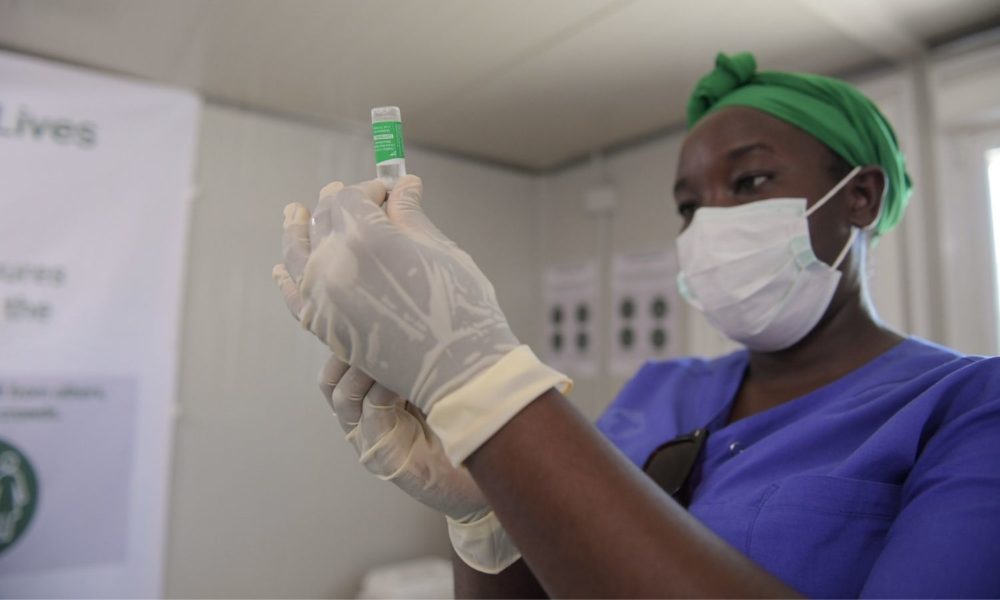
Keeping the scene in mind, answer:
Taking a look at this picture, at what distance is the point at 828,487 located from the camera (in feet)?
1.84

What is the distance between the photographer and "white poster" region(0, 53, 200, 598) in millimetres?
762

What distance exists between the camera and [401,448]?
21.5 inches

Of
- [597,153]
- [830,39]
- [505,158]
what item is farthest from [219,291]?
[830,39]

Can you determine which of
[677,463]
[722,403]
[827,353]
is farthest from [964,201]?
[677,463]

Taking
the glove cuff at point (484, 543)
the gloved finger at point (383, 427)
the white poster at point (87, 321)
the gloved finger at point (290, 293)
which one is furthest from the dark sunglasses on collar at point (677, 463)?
the white poster at point (87, 321)

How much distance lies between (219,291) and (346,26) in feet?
1.25

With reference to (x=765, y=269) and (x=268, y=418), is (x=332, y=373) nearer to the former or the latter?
(x=268, y=418)

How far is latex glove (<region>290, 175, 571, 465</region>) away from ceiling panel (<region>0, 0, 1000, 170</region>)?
36 centimetres

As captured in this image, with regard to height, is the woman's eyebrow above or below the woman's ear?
above

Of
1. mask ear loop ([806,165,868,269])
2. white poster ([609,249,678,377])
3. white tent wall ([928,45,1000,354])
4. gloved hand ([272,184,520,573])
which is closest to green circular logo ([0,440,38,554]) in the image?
gloved hand ([272,184,520,573])

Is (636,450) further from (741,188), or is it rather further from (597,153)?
(597,153)

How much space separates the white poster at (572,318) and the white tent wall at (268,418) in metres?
0.30

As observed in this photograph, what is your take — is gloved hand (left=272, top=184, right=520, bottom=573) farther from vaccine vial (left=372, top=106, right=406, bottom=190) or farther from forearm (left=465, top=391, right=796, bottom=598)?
forearm (left=465, top=391, right=796, bottom=598)

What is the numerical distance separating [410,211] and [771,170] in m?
0.53
